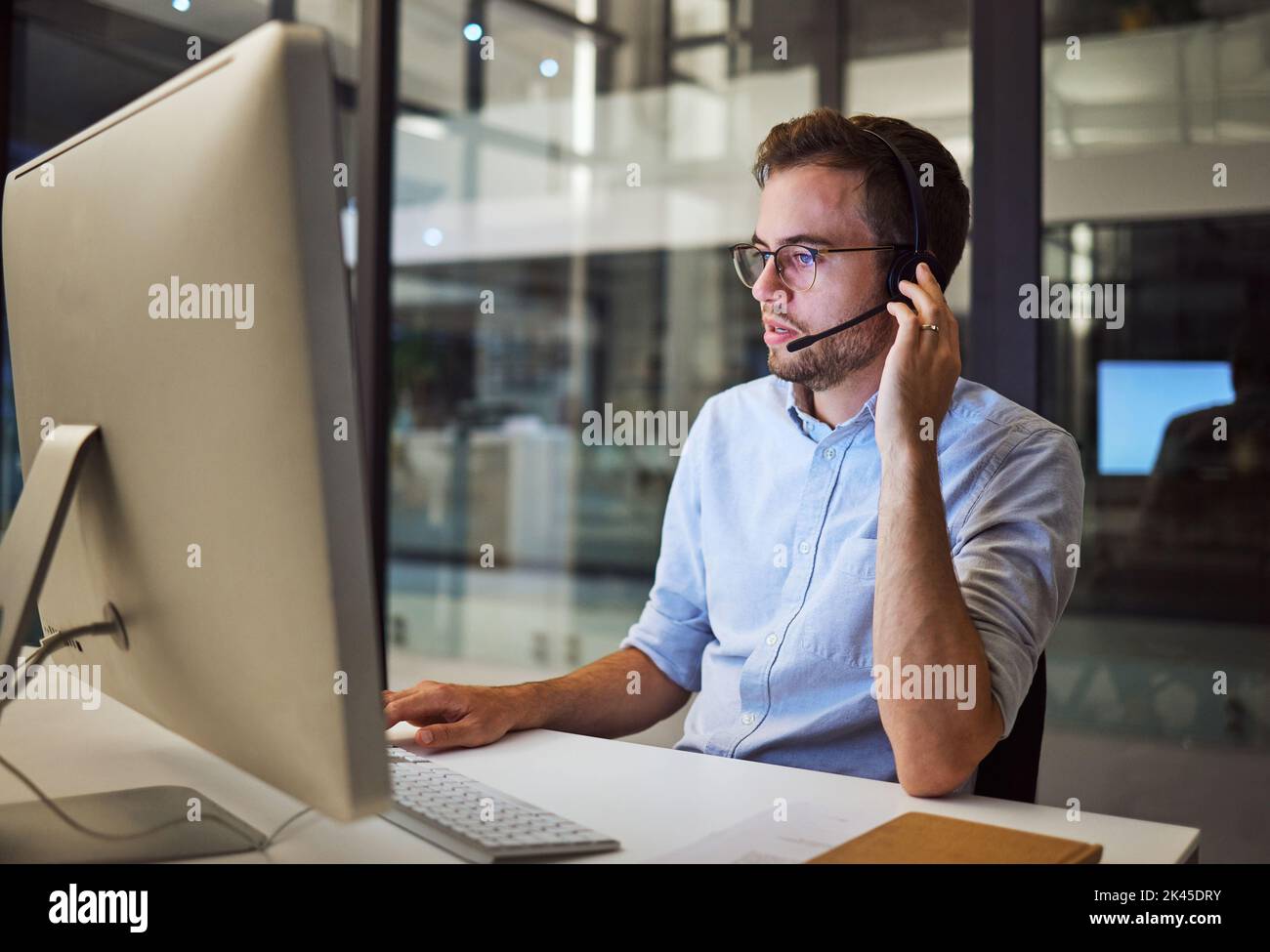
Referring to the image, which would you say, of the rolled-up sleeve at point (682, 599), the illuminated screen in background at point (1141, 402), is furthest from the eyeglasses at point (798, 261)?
the illuminated screen in background at point (1141, 402)

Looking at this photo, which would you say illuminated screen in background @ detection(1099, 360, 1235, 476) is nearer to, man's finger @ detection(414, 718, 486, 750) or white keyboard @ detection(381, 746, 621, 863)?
man's finger @ detection(414, 718, 486, 750)

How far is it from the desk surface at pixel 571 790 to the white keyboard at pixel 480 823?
14 millimetres

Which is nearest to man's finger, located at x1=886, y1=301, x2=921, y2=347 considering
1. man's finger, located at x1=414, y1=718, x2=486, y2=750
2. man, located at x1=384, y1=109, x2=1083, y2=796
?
man, located at x1=384, y1=109, x2=1083, y2=796

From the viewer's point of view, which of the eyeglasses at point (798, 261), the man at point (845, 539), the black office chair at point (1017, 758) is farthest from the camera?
the eyeglasses at point (798, 261)

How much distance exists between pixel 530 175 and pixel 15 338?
2833 millimetres

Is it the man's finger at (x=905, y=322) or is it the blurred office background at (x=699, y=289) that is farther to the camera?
the blurred office background at (x=699, y=289)

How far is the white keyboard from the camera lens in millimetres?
904

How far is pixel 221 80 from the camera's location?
0.71 metres

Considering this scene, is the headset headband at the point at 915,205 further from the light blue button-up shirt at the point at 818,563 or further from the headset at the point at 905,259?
the light blue button-up shirt at the point at 818,563

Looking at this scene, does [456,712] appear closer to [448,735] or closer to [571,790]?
[448,735]

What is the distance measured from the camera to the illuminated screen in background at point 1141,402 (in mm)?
2336

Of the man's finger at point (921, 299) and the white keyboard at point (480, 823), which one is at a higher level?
the man's finger at point (921, 299)
